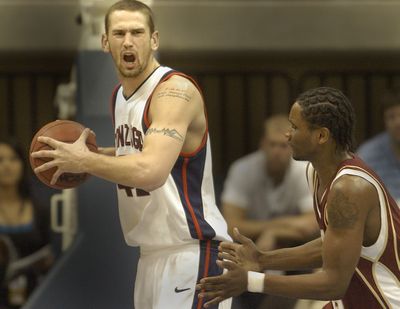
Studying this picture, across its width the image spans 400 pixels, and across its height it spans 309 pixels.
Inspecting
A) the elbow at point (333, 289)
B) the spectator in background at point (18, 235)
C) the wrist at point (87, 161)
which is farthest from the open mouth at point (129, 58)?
the spectator in background at point (18, 235)

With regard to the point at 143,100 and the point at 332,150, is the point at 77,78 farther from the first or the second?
the point at 332,150

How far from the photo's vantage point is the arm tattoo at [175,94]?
16.8 ft

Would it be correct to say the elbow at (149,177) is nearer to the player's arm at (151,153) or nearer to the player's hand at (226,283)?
the player's arm at (151,153)

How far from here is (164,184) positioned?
5219 millimetres

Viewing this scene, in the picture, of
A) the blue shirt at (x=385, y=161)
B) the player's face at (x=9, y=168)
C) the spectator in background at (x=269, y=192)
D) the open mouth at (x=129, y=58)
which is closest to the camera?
the open mouth at (x=129, y=58)

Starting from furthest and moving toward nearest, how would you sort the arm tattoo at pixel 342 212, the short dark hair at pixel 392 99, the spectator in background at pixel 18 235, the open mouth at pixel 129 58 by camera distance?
the spectator in background at pixel 18 235, the short dark hair at pixel 392 99, the open mouth at pixel 129 58, the arm tattoo at pixel 342 212

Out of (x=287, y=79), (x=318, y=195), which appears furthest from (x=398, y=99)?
(x=318, y=195)

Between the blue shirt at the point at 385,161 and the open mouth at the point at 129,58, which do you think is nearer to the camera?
the open mouth at the point at 129,58

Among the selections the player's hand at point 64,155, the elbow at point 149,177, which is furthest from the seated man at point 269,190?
the player's hand at point 64,155

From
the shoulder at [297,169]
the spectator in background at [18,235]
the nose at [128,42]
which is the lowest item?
the spectator in background at [18,235]

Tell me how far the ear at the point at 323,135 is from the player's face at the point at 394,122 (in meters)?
2.63

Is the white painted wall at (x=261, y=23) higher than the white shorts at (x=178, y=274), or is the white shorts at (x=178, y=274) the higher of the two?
the white painted wall at (x=261, y=23)

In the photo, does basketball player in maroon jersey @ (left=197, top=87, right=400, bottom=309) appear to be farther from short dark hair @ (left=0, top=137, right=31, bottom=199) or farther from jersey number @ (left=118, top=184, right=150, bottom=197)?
short dark hair @ (left=0, top=137, right=31, bottom=199)

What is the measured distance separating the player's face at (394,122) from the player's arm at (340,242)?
2764 mm
